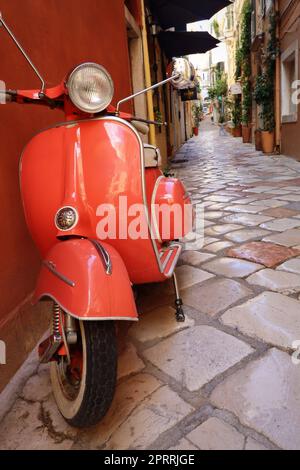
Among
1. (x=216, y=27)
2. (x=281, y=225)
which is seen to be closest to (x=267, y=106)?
(x=281, y=225)

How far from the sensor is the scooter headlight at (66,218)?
4.87 ft

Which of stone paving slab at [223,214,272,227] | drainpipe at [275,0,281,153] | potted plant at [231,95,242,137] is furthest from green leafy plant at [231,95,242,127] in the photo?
stone paving slab at [223,214,272,227]

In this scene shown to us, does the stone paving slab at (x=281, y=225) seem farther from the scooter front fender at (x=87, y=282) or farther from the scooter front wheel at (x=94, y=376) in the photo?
the scooter front wheel at (x=94, y=376)

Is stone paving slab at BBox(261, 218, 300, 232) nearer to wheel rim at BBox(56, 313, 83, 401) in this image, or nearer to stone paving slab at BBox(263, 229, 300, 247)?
stone paving slab at BBox(263, 229, 300, 247)

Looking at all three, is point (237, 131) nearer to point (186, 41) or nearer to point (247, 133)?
point (247, 133)

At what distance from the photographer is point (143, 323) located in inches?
79.0

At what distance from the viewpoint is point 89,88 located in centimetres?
146

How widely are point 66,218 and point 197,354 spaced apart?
85 cm

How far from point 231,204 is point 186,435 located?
358 centimetres

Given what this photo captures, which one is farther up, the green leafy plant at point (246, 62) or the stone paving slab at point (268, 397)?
the green leafy plant at point (246, 62)

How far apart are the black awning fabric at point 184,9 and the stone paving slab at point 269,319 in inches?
297

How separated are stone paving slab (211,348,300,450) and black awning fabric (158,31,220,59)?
346 inches

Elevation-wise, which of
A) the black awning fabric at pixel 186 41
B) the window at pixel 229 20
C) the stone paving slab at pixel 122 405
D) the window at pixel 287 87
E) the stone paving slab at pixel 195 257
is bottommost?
the stone paving slab at pixel 122 405

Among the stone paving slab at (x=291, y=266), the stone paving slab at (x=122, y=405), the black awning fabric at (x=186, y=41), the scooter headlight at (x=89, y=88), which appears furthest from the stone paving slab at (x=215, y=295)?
the black awning fabric at (x=186, y=41)
